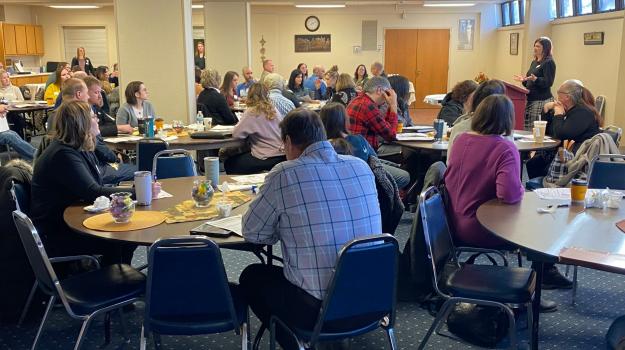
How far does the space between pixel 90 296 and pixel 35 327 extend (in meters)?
0.91

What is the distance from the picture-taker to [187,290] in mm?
2176

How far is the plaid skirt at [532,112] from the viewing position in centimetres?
753

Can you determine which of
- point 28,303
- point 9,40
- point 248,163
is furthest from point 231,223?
point 9,40

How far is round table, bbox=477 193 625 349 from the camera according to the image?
87.4 inches

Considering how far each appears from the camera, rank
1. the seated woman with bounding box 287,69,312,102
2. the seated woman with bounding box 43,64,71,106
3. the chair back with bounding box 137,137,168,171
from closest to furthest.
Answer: the chair back with bounding box 137,137,168,171 < the seated woman with bounding box 43,64,71,106 < the seated woman with bounding box 287,69,312,102

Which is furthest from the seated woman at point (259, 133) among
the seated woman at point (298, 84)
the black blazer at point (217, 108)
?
the seated woman at point (298, 84)

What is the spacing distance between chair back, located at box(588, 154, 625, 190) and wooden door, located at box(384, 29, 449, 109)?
11.7 meters

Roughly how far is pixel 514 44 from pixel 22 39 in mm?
12062

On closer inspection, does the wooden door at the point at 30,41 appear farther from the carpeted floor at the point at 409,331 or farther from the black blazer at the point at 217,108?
the carpeted floor at the point at 409,331

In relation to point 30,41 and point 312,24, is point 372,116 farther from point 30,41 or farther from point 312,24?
point 30,41

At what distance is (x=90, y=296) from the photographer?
256 centimetres

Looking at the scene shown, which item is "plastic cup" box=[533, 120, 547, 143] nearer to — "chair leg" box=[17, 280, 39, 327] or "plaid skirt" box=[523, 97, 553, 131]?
"plaid skirt" box=[523, 97, 553, 131]

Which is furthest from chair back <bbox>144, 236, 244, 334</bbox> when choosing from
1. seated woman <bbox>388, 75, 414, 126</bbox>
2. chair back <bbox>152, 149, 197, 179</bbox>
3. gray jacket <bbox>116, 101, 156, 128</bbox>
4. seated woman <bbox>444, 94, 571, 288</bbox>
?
seated woman <bbox>388, 75, 414, 126</bbox>

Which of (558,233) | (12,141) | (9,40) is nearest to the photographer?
(558,233)
